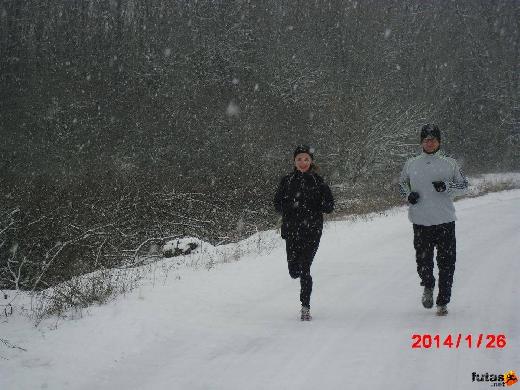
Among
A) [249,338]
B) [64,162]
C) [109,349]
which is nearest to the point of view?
[109,349]

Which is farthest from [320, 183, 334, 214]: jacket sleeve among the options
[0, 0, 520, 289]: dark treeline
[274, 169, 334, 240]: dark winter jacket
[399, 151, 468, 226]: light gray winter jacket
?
[0, 0, 520, 289]: dark treeline

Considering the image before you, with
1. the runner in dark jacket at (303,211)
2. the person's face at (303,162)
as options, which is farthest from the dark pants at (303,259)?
the person's face at (303,162)

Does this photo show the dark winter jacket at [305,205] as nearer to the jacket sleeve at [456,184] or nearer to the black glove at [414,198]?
the black glove at [414,198]

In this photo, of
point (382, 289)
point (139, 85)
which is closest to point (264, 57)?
point (139, 85)

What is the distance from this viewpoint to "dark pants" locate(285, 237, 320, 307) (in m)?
5.11

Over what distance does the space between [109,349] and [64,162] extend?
30.2 metres

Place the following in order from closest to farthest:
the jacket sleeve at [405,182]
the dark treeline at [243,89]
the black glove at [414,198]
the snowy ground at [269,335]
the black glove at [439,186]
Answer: the snowy ground at [269,335], the black glove at [439,186], the black glove at [414,198], the jacket sleeve at [405,182], the dark treeline at [243,89]

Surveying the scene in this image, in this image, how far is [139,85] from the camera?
37.2 meters

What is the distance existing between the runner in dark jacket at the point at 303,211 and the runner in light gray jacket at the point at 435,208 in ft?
3.61

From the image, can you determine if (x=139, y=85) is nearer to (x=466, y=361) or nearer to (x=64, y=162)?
(x=64, y=162)

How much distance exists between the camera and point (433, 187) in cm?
521

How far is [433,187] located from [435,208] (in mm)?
243

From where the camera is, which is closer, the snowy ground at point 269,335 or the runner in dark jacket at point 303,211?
the snowy ground at point 269,335

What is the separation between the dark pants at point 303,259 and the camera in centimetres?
511
